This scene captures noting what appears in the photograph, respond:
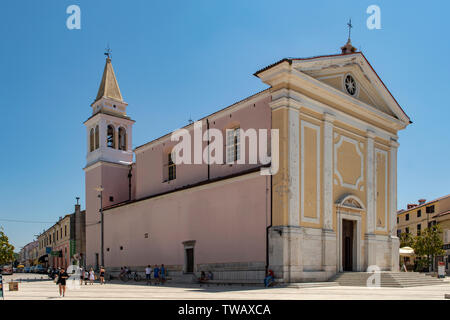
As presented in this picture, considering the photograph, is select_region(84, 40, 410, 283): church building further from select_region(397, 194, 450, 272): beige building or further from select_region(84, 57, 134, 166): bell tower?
select_region(397, 194, 450, 272): beige building

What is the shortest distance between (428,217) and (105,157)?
1620 inches

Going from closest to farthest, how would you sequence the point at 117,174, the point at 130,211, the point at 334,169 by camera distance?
1. the point at 334,169
2. the point at 130,211
3. the point at 117,174

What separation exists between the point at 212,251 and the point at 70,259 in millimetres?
23904

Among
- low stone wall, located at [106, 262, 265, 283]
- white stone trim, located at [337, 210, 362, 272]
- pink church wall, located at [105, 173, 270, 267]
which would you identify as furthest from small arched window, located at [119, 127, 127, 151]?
white stone trim, located at [337, 210, 362, 272]

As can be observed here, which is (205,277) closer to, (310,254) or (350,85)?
(310,254)

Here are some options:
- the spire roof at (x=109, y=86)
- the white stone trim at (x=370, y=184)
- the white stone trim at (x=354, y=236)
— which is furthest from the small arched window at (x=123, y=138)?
the white stone trim at (x=354, y=236)

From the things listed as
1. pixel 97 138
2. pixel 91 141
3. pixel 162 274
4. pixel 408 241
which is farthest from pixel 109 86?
pixel 408 241

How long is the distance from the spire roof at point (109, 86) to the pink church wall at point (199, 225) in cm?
1064

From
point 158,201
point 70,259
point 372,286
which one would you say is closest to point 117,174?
point 158,201

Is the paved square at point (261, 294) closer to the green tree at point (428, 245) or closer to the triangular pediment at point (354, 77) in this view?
the triangular pediment at point (354, 77)

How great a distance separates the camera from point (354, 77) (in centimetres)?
2597

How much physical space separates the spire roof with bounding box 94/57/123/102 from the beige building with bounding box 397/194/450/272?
118 ft

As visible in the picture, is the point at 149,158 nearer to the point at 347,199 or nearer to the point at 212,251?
the point at 212,251

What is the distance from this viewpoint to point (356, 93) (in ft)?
85.2
